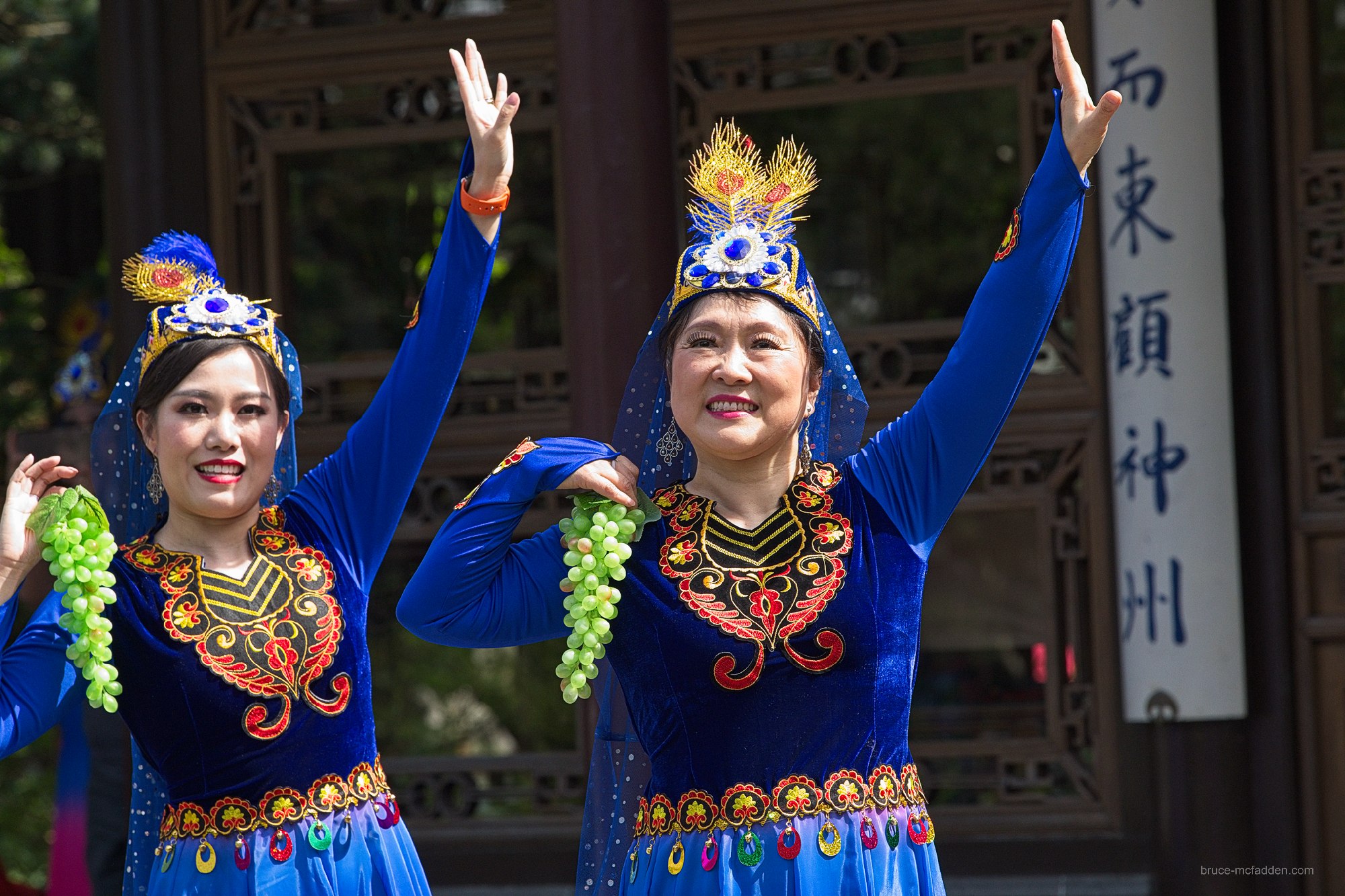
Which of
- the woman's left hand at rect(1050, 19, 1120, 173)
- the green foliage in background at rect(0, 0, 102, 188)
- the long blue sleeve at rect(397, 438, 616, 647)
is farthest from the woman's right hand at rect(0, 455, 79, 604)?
the green foliage in background at rect(0, 0, 102, 188)

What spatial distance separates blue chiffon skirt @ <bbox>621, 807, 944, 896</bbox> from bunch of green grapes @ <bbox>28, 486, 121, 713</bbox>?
85 centimetres

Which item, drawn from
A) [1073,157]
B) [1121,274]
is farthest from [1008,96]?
[1073,157]

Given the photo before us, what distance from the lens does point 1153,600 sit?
3.62 meters

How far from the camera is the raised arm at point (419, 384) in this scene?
2.48 meters

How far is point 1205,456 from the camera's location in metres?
3.58

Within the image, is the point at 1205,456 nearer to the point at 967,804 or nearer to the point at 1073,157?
the point at 967,804

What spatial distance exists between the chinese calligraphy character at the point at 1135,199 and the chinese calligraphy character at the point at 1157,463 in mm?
412

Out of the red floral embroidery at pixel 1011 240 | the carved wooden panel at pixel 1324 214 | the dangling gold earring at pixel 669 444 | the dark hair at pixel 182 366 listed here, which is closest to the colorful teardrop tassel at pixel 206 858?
the dark hair at pixel 182 366

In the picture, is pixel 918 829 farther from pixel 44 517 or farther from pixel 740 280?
pixel 44 517

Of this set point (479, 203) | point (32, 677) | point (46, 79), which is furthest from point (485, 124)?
point (46, 79)

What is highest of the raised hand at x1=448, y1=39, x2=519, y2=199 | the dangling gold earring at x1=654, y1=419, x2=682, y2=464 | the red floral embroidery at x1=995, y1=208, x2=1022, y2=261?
the raised hand at x1=448, y1=39, x2=519, y2=199

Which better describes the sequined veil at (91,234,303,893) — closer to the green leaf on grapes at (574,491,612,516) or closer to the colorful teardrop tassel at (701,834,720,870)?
the green leaf on grapes at (574,491,612,516)

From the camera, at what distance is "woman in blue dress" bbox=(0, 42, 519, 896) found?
2.38 m

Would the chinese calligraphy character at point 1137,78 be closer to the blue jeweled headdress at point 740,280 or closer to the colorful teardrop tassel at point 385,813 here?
the blue jeweled headdress at point 740,280
